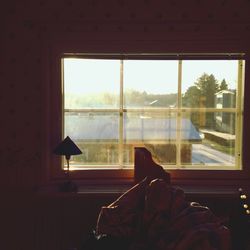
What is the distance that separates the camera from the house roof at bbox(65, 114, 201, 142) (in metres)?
3.27

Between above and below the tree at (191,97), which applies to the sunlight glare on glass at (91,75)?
above

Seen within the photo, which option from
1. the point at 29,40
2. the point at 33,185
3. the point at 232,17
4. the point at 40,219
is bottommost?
the point at 40,219

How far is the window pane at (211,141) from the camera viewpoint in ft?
10.8

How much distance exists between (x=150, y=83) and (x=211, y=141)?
79 centimetres

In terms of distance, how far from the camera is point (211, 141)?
10.9 feet

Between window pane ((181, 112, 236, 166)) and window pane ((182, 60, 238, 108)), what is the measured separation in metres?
0.11

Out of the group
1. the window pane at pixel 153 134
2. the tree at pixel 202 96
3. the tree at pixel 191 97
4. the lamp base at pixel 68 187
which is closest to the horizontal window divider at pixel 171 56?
the tree at pixel 202 96

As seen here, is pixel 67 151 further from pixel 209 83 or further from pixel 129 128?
pixel 209 83

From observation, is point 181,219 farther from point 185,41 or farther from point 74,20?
point 74,20

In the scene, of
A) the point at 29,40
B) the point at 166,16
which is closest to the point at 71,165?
the point at 29,40

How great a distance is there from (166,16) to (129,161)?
4.43 ft

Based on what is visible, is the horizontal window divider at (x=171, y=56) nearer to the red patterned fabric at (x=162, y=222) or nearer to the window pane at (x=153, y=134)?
the window pane at (x=153, y=134)

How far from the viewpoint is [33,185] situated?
315 cm

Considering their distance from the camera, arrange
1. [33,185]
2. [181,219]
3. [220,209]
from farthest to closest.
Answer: [33,185] < [220,209] < [181,219]
